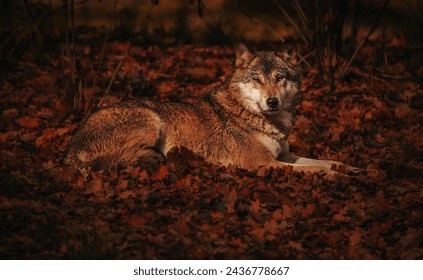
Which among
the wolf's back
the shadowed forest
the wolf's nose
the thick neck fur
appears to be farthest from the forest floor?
the wolf's nose

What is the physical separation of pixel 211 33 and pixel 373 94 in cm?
469

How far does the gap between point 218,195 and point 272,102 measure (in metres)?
1.47

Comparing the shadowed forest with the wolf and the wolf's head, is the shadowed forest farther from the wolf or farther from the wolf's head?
the wolf's head

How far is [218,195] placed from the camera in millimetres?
6230

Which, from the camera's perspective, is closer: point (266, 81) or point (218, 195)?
point (218, 195)

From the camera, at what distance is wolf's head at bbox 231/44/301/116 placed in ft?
23.4

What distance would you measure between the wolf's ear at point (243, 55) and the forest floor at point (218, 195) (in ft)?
4.56

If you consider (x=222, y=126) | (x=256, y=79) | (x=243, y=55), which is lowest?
(x=222, y=126)

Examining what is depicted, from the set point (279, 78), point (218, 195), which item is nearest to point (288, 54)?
point (279, 78)

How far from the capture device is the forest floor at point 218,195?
17.3 feet

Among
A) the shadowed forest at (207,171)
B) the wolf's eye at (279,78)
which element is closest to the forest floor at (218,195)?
the shadowed forest at (207,171)

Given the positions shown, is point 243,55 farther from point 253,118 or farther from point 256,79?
point 253,118

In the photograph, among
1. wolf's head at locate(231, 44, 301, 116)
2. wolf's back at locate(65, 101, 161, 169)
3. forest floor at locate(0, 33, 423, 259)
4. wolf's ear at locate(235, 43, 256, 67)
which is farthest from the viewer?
wolf's ear at locate(235, 43, 256, 67)

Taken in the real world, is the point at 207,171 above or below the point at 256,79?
below
